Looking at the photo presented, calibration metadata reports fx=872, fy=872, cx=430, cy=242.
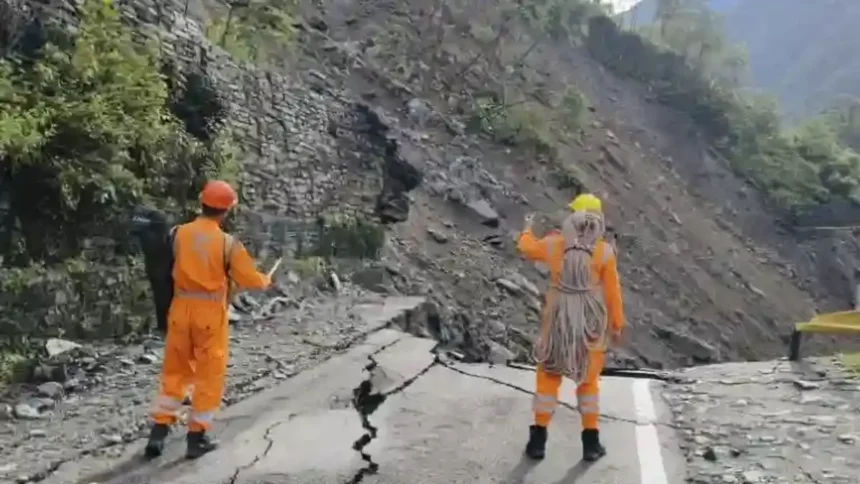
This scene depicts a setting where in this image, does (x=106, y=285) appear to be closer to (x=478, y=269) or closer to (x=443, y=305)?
(x=443, y=305)

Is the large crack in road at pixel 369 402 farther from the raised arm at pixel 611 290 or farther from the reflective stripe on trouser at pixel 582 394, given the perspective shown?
the raised arm at pixel 611 290

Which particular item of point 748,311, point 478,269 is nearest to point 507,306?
point 478,269

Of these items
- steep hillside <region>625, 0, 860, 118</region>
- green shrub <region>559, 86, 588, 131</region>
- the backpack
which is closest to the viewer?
the backpack

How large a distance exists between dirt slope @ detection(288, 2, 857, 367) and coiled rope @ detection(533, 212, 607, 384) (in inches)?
342

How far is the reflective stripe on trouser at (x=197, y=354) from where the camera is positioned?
5059 millimetres

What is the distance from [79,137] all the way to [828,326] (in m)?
7.35

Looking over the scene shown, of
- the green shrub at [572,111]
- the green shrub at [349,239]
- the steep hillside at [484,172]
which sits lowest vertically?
the green shrub at [349,239]

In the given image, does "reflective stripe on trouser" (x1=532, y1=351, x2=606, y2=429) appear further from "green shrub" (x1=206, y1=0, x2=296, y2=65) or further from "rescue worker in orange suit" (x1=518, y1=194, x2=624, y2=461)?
"green shrub" (x1=206, y1=0, x2=296, y2=65)

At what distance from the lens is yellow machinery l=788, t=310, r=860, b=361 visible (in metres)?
8.56

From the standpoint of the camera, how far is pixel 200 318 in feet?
16.6

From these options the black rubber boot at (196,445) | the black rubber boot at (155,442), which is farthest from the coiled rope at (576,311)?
the black rubber boot at (155,442)

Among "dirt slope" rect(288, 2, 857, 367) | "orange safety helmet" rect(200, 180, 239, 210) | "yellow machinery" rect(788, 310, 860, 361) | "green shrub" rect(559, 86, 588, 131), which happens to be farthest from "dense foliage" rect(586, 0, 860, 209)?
"orange safety helmet" rect(200, 180, 239, 210)

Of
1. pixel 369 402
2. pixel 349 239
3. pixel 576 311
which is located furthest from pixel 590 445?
pixel 349 239

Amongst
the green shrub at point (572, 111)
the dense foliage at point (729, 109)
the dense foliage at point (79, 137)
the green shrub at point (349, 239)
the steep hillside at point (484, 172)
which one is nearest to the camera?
the dense foliage at point (79, 137)
